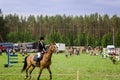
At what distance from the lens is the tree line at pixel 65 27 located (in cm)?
14725

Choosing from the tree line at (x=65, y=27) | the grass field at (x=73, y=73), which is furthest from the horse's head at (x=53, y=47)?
the tree line at (x=65, y=27)

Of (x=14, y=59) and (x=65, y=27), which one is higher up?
(x=65, y=27)

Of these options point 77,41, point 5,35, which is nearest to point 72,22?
point 77,41

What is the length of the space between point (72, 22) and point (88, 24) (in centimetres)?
935

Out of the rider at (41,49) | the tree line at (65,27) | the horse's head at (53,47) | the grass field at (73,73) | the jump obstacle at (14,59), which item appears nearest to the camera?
the horse's head at (53,47)

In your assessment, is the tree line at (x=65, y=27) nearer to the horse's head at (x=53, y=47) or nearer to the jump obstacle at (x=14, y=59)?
the jump obstacle at (x=14, y=59)

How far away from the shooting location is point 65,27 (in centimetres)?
17425

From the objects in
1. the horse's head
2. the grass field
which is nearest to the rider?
the horse's head

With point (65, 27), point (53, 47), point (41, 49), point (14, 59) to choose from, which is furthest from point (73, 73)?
point (65, 27)

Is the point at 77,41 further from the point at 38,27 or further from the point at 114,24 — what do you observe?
the point at 38,27

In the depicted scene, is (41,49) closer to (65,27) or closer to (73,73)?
(73,73)

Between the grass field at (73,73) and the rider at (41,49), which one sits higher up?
the rider at (41,49)

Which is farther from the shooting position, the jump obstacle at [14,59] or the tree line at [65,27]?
the tree line at [65,27]

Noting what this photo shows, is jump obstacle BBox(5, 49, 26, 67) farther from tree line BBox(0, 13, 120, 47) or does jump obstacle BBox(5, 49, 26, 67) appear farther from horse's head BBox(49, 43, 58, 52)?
tree line BBox(0, 13, 120, 47)
